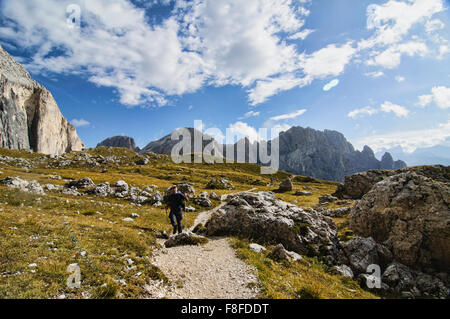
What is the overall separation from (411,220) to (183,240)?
19.3 metres

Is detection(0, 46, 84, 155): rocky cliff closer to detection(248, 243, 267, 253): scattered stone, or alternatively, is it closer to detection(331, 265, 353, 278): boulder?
detection(248, 243, 267, 253): scattered stone

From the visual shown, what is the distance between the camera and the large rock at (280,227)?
16.7m

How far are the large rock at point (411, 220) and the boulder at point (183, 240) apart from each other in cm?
1623

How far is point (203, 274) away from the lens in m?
10.7

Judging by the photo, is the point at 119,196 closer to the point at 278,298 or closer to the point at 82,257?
the point at 82,257

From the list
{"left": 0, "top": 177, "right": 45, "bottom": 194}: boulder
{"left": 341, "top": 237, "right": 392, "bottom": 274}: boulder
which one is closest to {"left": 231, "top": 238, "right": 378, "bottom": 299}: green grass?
{"left": 341, "top": 237, "right": 392, "bottom": 274}: boulder

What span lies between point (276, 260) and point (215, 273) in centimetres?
504

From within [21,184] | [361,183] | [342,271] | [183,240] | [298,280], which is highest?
[21,184]

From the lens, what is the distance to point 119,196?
109 feet

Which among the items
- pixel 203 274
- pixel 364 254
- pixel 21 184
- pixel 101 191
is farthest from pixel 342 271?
pixel 21 184

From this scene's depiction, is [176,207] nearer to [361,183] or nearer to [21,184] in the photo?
[21,184]

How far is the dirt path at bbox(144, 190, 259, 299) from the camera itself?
895cm
